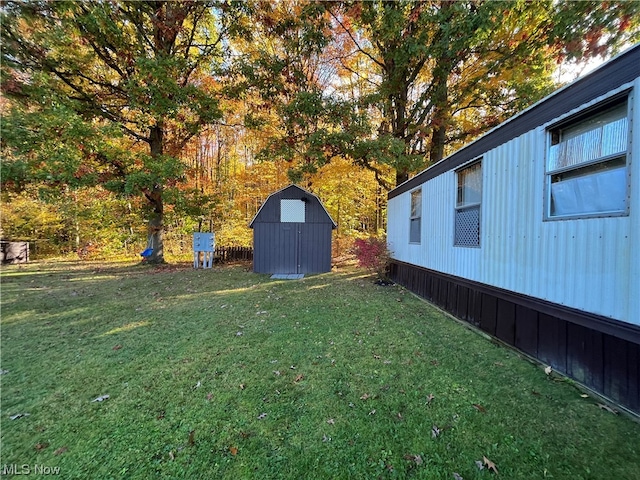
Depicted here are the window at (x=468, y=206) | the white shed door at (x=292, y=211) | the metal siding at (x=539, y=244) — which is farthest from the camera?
the white shed door at (x=292, y=211)

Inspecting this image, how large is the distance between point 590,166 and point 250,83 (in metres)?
10.8

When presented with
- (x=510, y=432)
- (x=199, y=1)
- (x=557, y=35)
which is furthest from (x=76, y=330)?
(x=557, y=35)

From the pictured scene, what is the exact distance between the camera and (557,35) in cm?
715

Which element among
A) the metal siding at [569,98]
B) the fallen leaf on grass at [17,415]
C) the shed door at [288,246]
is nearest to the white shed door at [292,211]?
the shed door at [288,246]

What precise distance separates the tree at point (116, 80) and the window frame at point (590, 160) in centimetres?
998

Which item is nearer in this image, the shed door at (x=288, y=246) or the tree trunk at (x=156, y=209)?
the shed door at (x=288, y=246)

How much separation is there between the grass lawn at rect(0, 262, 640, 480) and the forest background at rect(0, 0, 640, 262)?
5920mm

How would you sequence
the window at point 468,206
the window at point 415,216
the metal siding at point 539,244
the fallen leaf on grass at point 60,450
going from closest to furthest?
the fallen leaf on grass at point 60,450 → the metal siding at point 539,244 → the window at point 468,206 → the window at point 415,216

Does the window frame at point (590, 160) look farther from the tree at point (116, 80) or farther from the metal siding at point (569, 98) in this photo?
the tree at point (116, 80)

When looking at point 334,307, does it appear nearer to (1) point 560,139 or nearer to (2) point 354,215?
(1) point 560,139

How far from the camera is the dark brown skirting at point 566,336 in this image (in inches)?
92.1

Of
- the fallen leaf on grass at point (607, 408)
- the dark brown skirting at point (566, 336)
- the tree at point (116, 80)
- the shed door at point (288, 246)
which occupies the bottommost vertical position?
the fallen leaf on grass at point (607, 408)

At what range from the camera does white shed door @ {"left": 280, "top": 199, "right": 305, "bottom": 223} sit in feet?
33.5

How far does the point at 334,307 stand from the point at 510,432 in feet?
12.1
